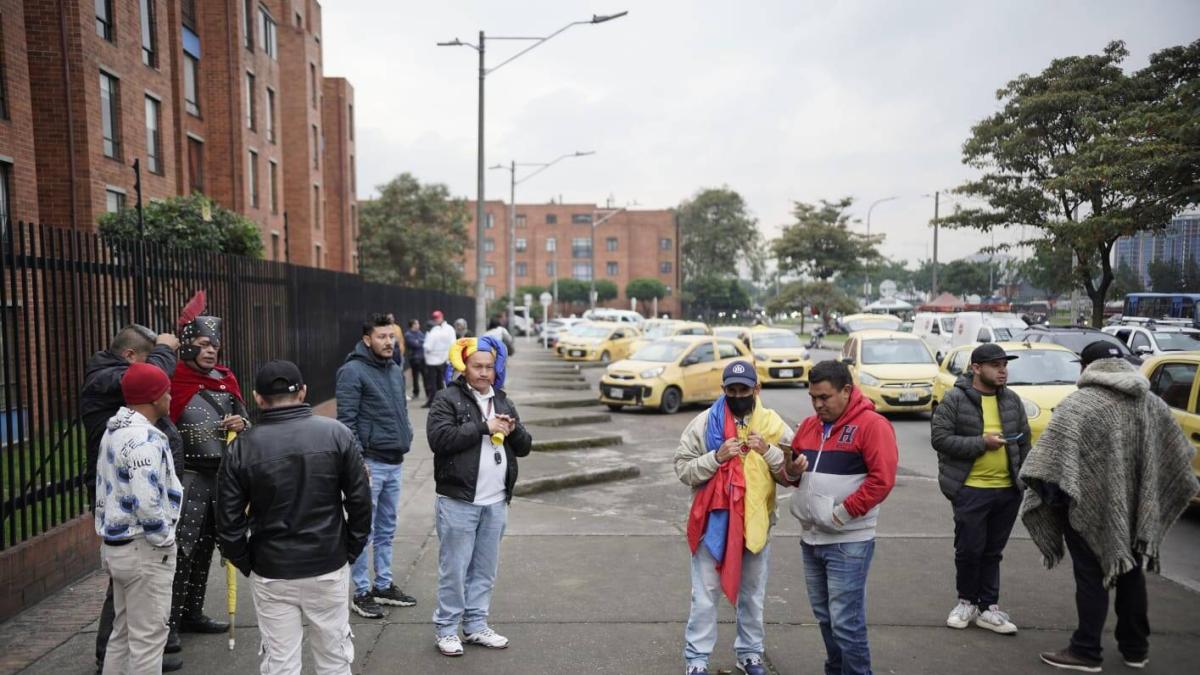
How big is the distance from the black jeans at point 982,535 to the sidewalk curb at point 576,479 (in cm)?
494

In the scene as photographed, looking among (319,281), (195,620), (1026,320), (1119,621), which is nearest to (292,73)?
(319,281)

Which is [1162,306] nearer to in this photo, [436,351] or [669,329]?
[669,329]

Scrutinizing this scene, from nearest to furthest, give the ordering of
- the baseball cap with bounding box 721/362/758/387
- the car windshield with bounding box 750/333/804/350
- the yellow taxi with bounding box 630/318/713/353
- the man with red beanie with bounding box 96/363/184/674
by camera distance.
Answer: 1. the man with red beanie with bounding box 96/363/184/674
2. the baseball cap with bounding box 721/362/758/387
3. the car windshield with bounding box 750/333/804/350
4. the yellow taxi with bounding box 630/318/713/353

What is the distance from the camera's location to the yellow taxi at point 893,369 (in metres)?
15.4

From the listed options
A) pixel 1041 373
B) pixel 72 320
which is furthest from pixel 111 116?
pixel 1041 373

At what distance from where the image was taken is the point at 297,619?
3689 mm

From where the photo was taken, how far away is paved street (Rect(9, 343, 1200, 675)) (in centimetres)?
467

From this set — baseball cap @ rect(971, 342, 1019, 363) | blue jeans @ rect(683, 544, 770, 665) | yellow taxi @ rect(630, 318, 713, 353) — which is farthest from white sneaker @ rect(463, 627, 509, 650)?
yellow taxi @ rect(630, 318, 713, 353)

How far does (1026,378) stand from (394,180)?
135 ft

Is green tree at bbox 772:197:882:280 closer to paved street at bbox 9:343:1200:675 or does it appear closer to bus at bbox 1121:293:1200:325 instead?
bus at bbox 1121:293:1200:325

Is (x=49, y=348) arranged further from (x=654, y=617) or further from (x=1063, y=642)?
(x=1063, y=642)

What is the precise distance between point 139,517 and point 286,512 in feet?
2.72

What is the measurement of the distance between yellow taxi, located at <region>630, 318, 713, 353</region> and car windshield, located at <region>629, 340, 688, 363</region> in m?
3.66

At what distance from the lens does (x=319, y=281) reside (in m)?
13.6
